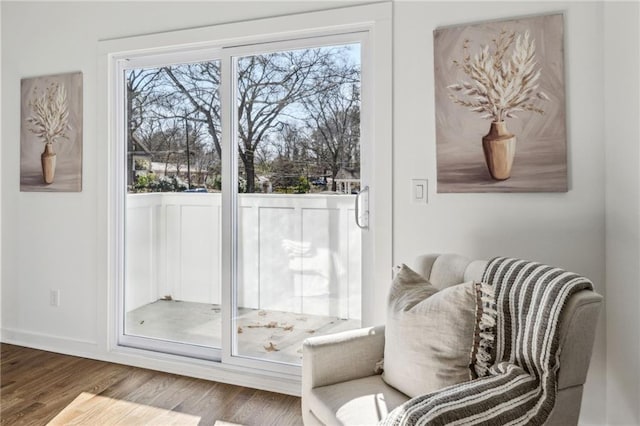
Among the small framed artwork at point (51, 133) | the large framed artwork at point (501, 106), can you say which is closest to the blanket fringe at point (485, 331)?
the large framed artwork at point (501, 106)

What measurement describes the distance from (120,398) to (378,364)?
1.53 meters

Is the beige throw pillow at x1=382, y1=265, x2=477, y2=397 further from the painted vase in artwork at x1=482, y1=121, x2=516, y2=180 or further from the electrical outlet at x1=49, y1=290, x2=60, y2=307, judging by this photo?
the electrical outlet at x1=49, y1=290, x2=60, y2=307

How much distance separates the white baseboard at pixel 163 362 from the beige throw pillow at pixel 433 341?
3.66ft

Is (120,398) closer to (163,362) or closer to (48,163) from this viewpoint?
(163,362)

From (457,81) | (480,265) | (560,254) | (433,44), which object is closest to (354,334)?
(480,265)

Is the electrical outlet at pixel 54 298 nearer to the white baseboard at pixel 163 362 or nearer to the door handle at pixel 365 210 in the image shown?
the white baseboard at pixel 163 362

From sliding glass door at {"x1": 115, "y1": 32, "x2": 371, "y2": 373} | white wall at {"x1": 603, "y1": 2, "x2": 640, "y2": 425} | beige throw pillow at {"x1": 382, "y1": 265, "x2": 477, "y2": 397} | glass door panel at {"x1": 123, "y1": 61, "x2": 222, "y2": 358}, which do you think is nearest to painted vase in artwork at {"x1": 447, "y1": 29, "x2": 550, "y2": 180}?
white wall at {"x1": 603, "y1": 2, "x2": 640, "y2": 425}

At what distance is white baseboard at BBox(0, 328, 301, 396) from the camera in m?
2.62

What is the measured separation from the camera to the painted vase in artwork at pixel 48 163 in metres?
3.17

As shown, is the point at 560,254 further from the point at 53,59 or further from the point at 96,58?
the point at 53,59

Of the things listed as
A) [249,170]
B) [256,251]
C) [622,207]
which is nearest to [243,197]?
[249,170]

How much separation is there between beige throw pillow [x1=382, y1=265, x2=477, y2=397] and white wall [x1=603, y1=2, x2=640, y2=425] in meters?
0.75

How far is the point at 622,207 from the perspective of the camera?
185cm

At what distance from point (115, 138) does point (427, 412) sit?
104 inches
